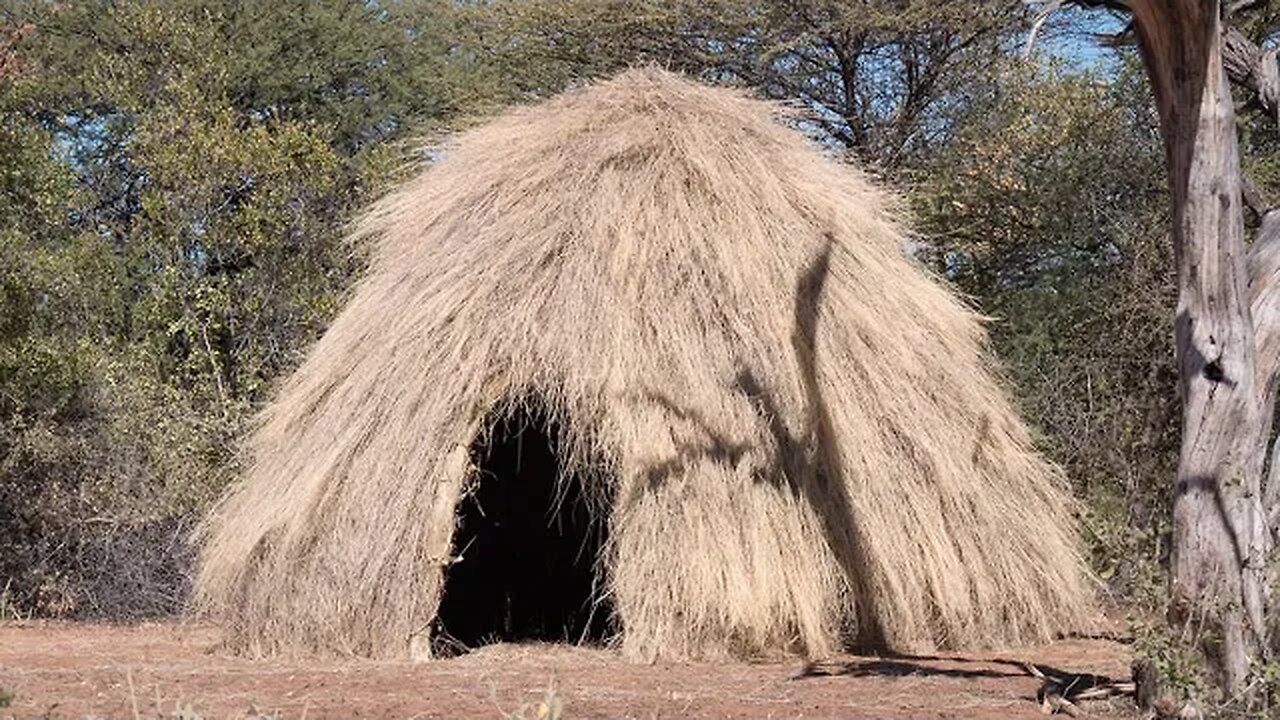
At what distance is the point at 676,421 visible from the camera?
9234mm

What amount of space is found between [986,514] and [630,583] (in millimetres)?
2130

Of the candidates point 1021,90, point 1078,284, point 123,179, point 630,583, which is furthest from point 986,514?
point 123,179

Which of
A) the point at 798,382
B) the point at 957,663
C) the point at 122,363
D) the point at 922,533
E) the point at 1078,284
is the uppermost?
the point at 1078,284

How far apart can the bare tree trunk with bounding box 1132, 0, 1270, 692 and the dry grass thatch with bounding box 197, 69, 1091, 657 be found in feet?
8.91

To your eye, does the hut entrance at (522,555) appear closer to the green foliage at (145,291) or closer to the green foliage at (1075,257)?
the green foliage at (145,291)

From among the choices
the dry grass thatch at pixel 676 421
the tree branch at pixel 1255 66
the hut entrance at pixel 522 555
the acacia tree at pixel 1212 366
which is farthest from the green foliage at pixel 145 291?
the acacia tree at pixel 1212 366

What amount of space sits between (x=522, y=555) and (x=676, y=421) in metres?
4.13

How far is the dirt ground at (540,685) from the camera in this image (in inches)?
291

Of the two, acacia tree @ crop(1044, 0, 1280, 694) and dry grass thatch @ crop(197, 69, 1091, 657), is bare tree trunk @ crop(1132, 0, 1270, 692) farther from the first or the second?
dry grass thatch @ crop(197, 69, 1091, 657)

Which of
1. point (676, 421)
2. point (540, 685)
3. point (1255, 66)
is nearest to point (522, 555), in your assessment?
point (676, 421)

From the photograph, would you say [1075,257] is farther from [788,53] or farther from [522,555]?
[522,555]

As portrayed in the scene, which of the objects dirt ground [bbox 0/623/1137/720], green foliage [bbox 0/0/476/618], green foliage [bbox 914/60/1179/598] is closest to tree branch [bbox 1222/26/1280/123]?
dirt ground [bbox 0/623/1137/720]

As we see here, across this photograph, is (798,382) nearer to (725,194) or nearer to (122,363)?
(725,194)

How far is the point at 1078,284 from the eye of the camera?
16.6 metres
